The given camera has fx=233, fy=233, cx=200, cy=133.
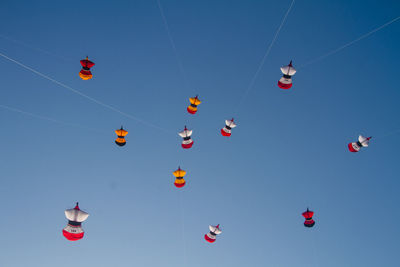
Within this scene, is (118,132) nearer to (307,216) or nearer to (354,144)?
(307,216)

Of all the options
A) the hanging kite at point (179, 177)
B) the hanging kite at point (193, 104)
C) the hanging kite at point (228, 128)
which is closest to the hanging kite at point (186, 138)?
the hanging kite at point (193, 104)

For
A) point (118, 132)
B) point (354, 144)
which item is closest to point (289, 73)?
point (354, 144)

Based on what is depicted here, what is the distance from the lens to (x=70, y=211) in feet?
16.5

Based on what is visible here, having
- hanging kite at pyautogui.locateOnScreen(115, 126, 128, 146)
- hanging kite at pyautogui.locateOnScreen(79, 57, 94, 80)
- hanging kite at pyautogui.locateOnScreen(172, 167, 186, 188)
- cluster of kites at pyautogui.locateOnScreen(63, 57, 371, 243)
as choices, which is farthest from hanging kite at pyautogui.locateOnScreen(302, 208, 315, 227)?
hanging kite at pyautogui.locateOnScreen(79, 57, 94, 80)

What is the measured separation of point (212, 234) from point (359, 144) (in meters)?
5.67

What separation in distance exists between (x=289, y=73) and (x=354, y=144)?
3348 millimetres

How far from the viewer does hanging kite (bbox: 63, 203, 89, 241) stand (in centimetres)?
498

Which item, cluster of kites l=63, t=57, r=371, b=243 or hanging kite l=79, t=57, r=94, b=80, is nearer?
cluster of kites l=63, t=57, r=371, b=243

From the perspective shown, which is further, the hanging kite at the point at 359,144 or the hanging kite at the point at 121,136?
the hanging kite at the point at 359,144

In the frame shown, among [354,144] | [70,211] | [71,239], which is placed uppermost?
[354,144]

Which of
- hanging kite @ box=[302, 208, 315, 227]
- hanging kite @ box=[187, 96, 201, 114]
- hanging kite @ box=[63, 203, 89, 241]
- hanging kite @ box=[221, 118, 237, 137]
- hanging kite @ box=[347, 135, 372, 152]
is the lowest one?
hanging kite @ box=[63, 203, 89, 241]

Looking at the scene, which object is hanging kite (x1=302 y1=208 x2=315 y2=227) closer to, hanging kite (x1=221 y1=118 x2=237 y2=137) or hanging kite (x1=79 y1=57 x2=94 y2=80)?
hanging kite (x1=221 y1=118 x2=237 y2=137)

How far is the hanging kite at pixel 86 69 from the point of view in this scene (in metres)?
6.20

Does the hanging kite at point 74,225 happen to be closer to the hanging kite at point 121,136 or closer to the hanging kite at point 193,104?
the hanging kite at point 121,136
